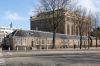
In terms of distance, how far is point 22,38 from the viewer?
89062 millimetres

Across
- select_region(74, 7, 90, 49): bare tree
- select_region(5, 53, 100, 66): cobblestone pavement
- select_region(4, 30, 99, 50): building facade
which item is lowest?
select_region(5, 53, 100, 66): cobblestone pavement

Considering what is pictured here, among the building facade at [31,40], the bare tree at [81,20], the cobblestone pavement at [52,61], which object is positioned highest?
the bare tree at [81,20]

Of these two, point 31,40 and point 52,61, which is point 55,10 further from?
point 52,61

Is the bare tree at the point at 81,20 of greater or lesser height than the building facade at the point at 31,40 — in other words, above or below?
above

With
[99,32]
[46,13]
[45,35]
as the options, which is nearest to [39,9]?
[46,13]

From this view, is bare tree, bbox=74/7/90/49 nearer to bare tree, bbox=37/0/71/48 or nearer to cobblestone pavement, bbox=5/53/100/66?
bare tree, bbox=37/0/71/48

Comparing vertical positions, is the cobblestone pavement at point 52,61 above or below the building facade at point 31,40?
below

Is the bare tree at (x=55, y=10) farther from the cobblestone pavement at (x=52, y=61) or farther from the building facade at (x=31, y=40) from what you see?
the cobblestone pavement at (x=52, y=61)

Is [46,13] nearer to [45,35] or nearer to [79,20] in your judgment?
[79,20]

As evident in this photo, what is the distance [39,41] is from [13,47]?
12.5 meters

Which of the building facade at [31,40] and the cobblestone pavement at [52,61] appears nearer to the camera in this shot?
the cobblestone pavement at [52,61]

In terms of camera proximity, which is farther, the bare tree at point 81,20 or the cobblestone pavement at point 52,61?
the bare tree at point 81,20

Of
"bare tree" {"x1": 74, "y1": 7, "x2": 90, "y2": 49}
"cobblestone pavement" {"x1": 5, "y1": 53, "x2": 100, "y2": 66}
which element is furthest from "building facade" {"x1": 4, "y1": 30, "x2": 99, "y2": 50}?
"cobblestone pavement" {"x1": 5, "y1": 53, "x2": 100, "y2": 66}

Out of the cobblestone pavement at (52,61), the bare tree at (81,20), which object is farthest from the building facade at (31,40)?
the cobblestone pavement at (52,61)
